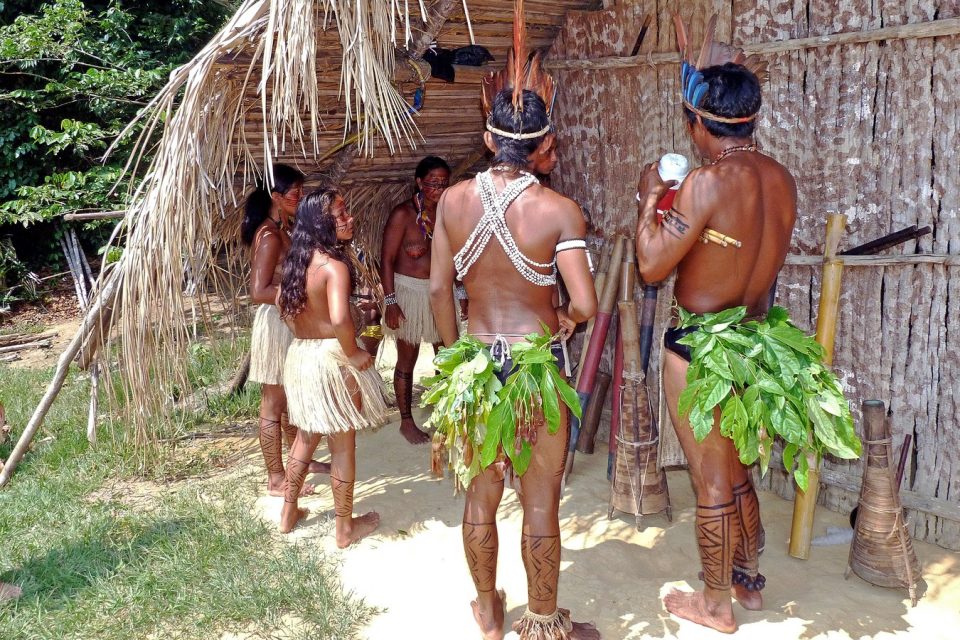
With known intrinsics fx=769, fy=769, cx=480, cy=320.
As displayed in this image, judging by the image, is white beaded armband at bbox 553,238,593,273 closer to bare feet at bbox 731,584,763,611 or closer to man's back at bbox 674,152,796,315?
man's back at bbox 674,152,796,315

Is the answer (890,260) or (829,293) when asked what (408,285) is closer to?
(829,293)

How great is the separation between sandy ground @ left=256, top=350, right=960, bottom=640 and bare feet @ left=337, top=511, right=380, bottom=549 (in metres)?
0.04

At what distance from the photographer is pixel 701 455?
2840mm

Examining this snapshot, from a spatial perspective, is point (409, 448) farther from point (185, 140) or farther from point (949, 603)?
point (949, 603)

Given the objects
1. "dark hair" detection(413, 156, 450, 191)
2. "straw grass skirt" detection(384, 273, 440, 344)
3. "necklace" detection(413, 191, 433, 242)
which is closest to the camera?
"dark hair" detection(413, 156, 450, 191)

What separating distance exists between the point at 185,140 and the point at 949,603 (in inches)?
148

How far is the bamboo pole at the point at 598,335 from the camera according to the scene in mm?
4004

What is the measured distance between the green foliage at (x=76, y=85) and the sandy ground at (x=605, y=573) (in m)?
5.37

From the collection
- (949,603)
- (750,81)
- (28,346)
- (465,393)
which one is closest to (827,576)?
(949,603)

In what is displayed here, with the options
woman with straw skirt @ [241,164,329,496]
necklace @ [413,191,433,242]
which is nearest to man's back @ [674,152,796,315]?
woman with straw skirt @ [241,164,329,496]

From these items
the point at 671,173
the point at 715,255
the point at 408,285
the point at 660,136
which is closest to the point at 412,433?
the point at 408,285

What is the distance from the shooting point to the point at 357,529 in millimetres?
3770

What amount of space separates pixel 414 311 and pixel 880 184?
2.71 m

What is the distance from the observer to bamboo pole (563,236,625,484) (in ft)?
13.1
